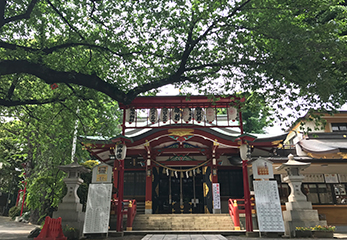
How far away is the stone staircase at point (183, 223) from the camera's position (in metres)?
12.8

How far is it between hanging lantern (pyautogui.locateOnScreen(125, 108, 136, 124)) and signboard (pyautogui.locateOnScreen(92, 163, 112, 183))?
2.92 meters

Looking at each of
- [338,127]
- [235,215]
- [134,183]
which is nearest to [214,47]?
[235,215]

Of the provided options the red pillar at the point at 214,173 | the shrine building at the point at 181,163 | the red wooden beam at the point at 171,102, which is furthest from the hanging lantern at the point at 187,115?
the red pillar at the point at 214,173

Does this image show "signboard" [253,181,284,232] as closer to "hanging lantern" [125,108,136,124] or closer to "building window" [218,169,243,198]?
"building window" [218,169,243,198]

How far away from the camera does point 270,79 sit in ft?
25.1

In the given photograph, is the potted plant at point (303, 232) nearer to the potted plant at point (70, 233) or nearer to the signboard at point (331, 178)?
the signboard at point (331, 178)

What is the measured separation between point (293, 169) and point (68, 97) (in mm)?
10192

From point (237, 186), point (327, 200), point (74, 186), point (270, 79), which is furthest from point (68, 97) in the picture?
point (327, 200)

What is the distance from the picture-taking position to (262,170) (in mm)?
10992

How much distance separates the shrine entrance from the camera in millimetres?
16859

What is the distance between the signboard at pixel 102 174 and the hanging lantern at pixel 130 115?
292cm

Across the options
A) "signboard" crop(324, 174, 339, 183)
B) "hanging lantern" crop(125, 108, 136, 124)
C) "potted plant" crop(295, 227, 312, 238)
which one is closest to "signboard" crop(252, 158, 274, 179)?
→ "potted plant" crop(295, 227, 312, 238)

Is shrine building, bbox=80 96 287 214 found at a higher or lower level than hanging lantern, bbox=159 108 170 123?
lower

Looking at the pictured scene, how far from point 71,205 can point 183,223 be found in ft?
19.0
